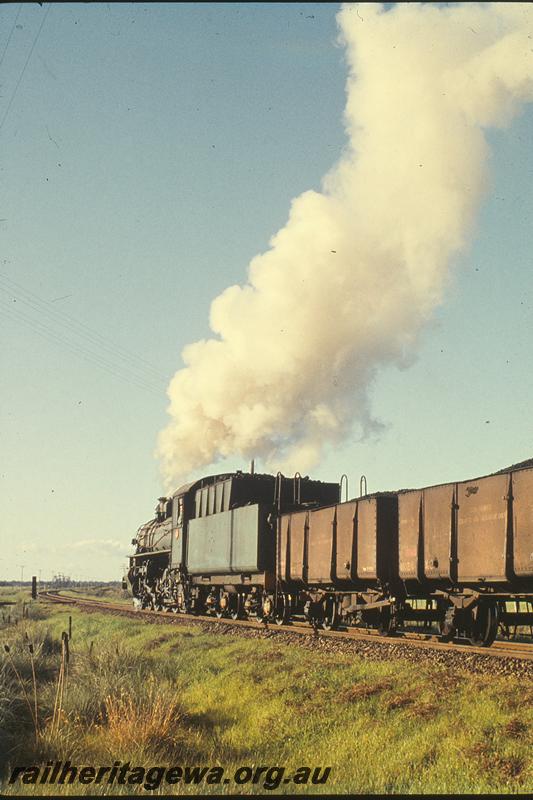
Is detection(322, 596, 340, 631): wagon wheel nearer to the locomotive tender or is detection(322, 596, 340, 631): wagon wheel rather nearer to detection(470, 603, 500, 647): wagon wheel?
the locomotive tender

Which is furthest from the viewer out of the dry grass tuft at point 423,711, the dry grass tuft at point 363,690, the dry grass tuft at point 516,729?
the dry grass tuft at point 363,690

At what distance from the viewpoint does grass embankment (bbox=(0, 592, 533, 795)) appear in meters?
7.01

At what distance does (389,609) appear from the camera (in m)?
15.7

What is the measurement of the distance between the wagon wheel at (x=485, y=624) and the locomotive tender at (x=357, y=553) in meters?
0.02

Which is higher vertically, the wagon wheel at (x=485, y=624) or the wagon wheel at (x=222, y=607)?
the wagon wheel at (x=485, y=624)

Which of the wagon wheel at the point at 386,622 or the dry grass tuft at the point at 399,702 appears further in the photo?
the wagon wheel at the point at 386,622

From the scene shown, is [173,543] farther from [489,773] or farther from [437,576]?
[489,773]

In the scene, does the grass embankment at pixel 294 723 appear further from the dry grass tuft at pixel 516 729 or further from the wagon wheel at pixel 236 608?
the wagon wheel at pixel 236 608

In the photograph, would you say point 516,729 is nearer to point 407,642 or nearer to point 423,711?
point 423,711

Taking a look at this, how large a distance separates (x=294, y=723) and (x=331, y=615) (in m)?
9.29

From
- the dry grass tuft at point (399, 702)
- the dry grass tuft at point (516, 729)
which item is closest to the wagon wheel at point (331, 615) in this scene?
the dry grass tuft at point (399, 702)

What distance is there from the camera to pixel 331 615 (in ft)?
59.7

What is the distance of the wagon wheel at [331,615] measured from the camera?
17.6 metres

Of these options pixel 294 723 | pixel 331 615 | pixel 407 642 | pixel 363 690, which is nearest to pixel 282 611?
pixel 331 615
